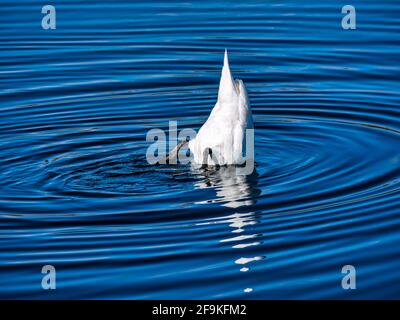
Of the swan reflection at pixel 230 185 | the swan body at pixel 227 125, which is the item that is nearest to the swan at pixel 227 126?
the swan body at pixel 227 125

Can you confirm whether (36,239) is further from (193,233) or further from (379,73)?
(379,73)

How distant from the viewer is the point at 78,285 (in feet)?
28.9

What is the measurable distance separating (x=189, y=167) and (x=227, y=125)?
2.67 feet

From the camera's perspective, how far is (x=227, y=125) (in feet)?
38.7

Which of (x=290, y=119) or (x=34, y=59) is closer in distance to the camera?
(x=290, y=119)

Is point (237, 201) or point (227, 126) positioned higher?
point (227, 126)

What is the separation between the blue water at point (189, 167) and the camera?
912 cm

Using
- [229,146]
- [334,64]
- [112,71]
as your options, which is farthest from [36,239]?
[334,64]

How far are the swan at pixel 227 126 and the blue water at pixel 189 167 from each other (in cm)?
21

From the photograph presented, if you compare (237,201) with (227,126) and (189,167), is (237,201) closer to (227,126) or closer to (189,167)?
(227,126)

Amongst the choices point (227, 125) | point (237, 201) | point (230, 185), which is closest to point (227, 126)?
point (227, 125)

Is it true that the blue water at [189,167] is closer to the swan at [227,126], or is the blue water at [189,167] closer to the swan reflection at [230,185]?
the swan reflection at [230,185]

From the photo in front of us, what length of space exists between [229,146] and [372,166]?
1.61 meters
